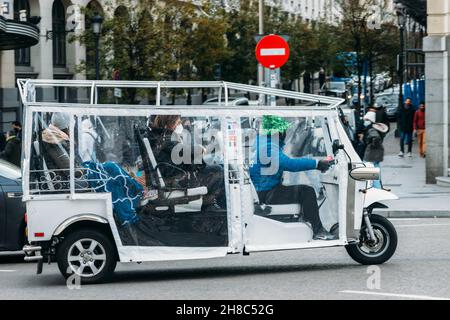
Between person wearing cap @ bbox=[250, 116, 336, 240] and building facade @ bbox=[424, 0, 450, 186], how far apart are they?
14.0 meters

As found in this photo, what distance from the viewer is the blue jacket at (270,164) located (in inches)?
479

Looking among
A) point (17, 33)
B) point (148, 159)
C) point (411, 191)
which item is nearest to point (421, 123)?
point (411, 191)

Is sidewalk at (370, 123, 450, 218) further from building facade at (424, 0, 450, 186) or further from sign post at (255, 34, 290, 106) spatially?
sign post at (255, 34, 290, 106)

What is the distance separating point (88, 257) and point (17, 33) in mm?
22143

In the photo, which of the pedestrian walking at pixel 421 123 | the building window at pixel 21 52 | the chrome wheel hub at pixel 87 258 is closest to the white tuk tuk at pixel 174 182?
the chrome wheel hub at pixel 87 258

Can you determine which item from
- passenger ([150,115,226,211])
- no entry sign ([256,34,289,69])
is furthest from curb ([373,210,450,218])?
passenger ([150,115,226,211])

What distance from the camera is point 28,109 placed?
1173cm

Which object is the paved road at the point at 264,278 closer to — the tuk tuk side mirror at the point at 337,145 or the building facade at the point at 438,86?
the tuk tuk side mirror at the point at 337,145

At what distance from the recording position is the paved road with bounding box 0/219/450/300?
10773 millimetres

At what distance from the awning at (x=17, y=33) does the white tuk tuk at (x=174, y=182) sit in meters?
19.6

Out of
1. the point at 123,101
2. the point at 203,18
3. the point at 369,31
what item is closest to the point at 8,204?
the point at 123,101

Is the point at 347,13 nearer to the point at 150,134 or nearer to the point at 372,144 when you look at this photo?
the point at 372,144

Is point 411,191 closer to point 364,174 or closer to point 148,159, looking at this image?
point 364,174
